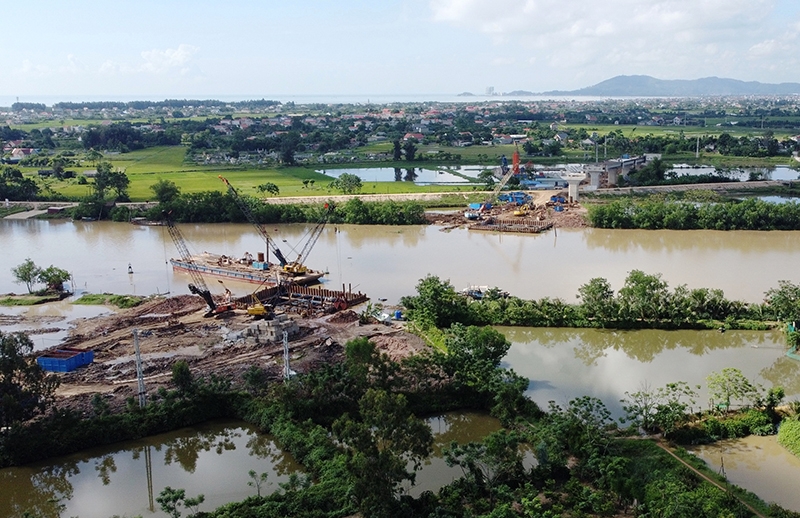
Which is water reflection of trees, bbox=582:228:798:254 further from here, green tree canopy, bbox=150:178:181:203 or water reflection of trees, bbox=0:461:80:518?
water reflection of trees, bbox=0:461:80:518

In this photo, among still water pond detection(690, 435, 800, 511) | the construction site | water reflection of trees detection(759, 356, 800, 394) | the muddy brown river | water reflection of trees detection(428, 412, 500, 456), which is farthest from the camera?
the construction site

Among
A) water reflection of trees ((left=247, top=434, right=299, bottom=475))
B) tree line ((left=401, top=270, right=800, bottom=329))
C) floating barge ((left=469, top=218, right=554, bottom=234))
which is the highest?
floating barge ((left=469, top=218, right=554, bottom=234))

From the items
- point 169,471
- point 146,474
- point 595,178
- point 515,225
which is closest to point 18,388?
point 146,474

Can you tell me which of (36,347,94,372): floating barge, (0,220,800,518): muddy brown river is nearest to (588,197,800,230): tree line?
(0,220,800,518): muddy brown river

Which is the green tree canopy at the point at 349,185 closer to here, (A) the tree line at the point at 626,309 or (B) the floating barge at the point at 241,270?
(B) the floating barge at the point at 241,270

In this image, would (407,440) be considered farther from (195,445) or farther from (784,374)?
(784,374)

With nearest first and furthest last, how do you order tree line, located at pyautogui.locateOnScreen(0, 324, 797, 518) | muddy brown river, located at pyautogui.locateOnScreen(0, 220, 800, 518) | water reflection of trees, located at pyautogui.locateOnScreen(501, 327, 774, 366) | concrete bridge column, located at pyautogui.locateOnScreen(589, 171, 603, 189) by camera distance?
tree line, located at pyautogui.locateOnScreen(0, 324, 797, 518) < muddy brown river, located at pyautogui.locateOnScreen(0, 220, 800, 518) < water reflection of trees, located at pyautogui.locateOnScreen(501, 327, 774, 366) < concrete bridge column, located at pyautogui.locateOnScreen(589, 171, 603, 189)

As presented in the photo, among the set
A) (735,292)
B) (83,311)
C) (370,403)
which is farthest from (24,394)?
→ (735,292)
